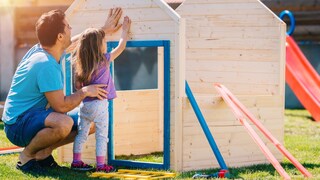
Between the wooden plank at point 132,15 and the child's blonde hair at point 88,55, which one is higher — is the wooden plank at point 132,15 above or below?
above

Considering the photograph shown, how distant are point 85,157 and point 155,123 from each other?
1.13 meters

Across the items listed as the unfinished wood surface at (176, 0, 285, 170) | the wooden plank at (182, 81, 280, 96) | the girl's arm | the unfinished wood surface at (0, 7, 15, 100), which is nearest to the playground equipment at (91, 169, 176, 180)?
the unfinished wood surface at (176, 0, 285, 170)

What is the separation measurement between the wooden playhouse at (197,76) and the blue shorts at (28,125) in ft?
2.53

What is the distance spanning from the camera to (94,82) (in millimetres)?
4871

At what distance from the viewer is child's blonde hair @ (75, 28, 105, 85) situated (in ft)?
15.8

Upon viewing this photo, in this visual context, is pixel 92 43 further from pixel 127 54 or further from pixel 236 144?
pixel 127 54

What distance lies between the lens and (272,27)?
19.1ft

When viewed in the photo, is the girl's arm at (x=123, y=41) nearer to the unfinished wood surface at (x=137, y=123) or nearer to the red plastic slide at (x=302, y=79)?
the unfinished wood surface at (x=137, y=123)

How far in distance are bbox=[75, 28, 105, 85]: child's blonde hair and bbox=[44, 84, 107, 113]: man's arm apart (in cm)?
15

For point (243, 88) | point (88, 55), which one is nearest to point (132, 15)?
point (88, 55)

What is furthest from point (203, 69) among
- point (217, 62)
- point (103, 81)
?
point (103, 81)

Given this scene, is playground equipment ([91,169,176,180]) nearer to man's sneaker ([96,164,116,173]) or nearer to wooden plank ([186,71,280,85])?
man's sneaker ([96,164,116,173])

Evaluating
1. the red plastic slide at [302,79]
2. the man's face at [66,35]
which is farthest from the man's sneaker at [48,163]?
the red plastic slide at [302,79]

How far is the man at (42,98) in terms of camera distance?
462 cm
